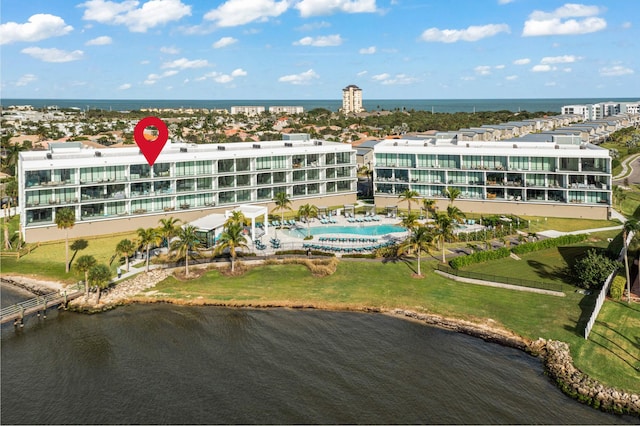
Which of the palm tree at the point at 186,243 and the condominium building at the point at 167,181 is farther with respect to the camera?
the condominium building at the point at 167,181

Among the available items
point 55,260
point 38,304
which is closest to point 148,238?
point 38,304

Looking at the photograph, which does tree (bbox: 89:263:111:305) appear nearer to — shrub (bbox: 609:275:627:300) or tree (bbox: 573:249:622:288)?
tree (bbox: 573:249:622:288)

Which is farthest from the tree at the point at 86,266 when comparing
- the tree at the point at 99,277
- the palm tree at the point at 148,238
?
the palm tree at the point at 148,238

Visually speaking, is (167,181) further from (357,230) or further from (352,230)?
(357,230)

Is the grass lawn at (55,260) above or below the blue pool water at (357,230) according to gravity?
below

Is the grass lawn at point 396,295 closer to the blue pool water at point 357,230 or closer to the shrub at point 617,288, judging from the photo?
the shrub at point 617,288

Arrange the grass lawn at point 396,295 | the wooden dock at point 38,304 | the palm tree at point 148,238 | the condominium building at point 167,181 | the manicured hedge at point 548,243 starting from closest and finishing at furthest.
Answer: the grass lawn at point 396,295 → the wooden dock at point 38,304 → the palm tree at point 148,238 → the manicured hedge at point 548,243 → the condominium building at point 167,181

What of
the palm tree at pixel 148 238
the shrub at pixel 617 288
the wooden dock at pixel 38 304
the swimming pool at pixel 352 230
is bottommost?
the wooden dock at pixel 38 304

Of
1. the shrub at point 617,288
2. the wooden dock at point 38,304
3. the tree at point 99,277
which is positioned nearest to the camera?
the shrub at point 617,288
